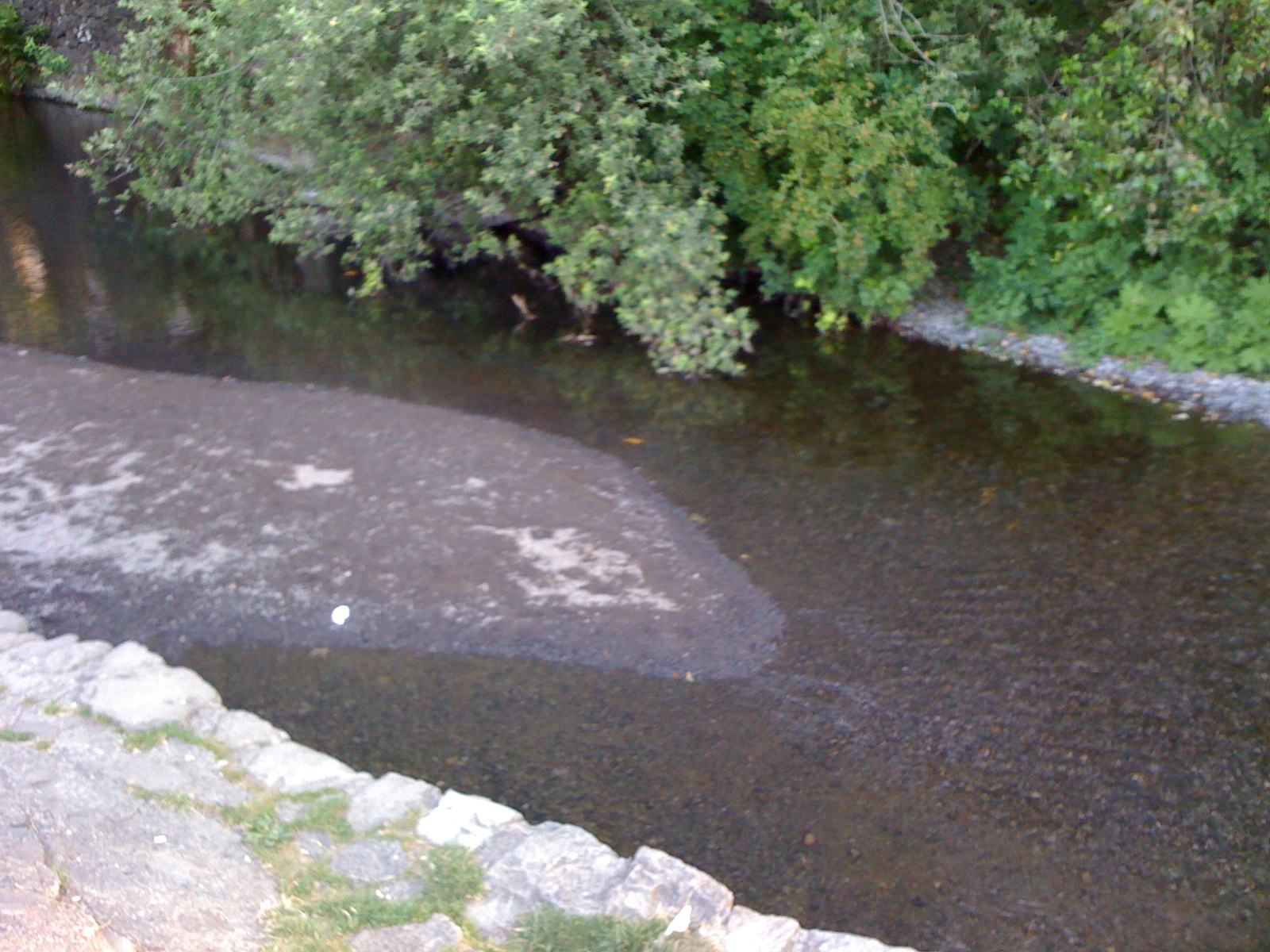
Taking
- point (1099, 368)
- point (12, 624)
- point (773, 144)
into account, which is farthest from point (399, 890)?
point (1099, 368)

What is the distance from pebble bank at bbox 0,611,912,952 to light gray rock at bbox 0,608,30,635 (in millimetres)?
972

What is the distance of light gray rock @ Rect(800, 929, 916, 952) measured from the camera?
3.50 metres

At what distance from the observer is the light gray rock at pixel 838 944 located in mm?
3498

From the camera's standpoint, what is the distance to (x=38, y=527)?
685 centimetres

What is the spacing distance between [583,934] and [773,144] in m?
8.04

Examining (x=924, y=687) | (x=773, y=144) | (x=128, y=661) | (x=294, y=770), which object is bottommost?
(x=924, y=687)

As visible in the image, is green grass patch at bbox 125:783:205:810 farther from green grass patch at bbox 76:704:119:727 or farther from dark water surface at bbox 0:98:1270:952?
dark water surface at bbox 0:98:1270:952

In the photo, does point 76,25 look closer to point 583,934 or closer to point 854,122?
point 854,122

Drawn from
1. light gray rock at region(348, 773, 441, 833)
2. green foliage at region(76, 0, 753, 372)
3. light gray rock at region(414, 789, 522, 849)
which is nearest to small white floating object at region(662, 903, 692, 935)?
light gray rock at region(414, 789, 522, 849)

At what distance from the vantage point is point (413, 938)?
3447 millimetres

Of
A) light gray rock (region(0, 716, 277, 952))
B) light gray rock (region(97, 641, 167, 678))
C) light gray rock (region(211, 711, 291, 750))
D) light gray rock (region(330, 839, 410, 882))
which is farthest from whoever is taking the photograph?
light gray rock (region(97, 641, 167, 678))

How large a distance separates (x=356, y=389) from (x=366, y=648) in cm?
401

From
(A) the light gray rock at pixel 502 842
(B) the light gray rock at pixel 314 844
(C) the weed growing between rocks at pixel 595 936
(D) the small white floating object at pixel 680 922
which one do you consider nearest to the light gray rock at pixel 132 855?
(B) the light gray rock at pixel 314 844

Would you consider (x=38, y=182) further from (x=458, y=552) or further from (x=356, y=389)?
(x=458, y=552)
